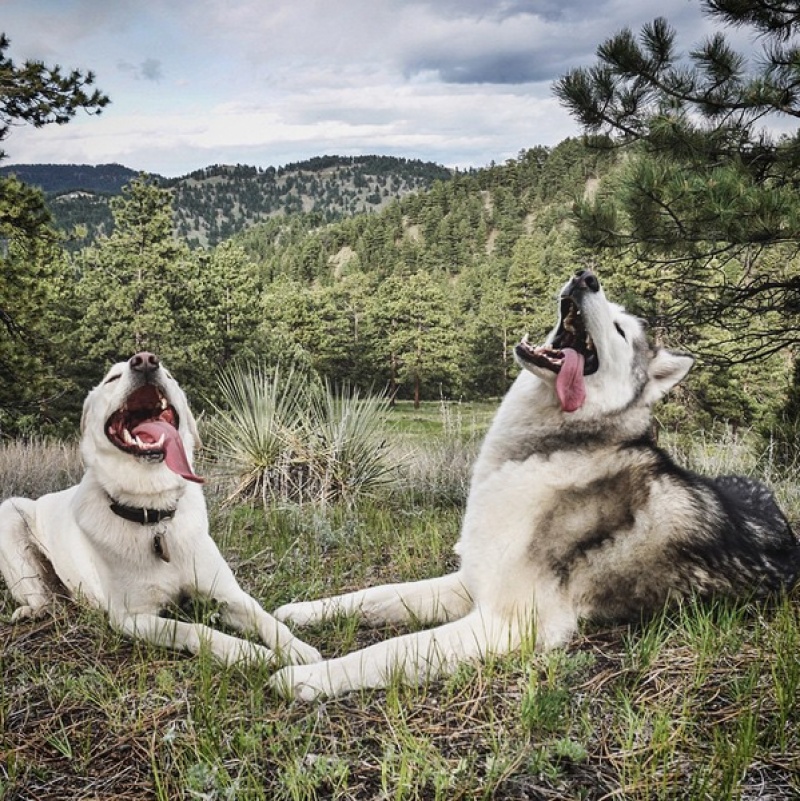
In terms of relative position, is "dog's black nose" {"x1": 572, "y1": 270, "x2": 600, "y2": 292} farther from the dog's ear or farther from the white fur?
the dog's ear

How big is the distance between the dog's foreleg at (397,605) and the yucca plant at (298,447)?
11.6 feet

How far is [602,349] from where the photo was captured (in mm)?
2896

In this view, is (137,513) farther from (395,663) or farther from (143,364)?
(395,663)

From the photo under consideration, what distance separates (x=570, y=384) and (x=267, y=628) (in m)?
1.65

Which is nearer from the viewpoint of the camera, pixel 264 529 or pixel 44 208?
pixel 264 529

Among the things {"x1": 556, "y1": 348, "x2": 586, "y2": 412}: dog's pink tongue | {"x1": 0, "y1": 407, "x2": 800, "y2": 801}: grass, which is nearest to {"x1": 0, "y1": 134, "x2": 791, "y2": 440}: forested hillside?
{"x1": 556, "y1": 348, "x2": 586, "y2": 412}: dog's pink tongue

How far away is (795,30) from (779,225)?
306cm

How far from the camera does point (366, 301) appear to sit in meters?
62.8

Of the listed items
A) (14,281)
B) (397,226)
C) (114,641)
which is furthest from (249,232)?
(114,641)

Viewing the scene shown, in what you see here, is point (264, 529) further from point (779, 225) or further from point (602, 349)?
point (779, 225)

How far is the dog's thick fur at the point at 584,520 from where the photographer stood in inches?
107

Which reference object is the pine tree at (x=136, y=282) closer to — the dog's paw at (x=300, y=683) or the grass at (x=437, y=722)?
the grass at (x=437, y=722)

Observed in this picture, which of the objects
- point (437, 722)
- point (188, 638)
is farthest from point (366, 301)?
point (437, 722)

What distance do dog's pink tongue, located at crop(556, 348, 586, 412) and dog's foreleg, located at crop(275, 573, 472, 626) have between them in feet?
3.06
